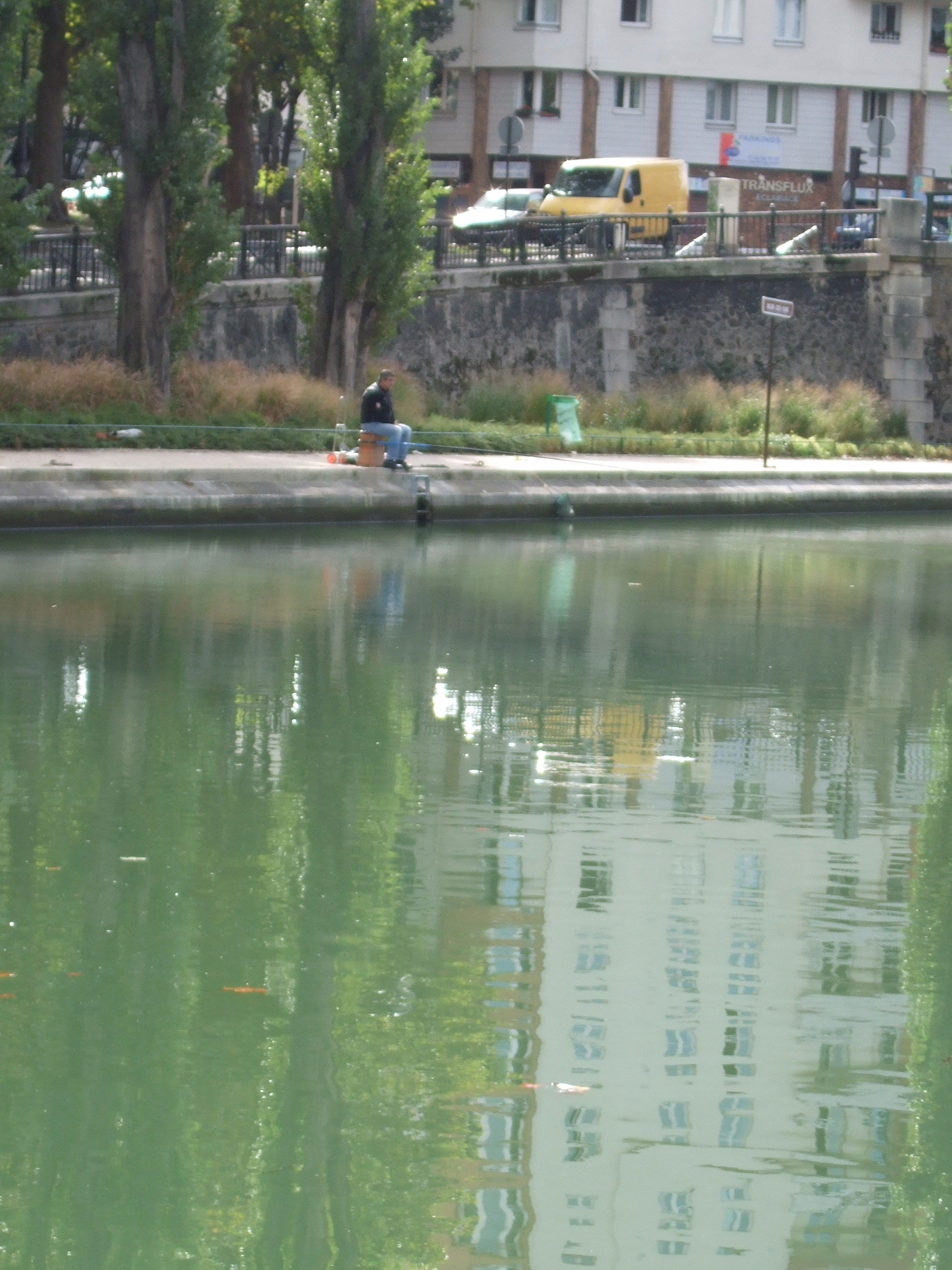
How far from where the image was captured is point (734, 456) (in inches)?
1286

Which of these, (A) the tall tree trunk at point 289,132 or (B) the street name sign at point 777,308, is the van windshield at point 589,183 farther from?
(B) the street name sign at point 777,308

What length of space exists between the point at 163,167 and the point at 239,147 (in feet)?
66.5

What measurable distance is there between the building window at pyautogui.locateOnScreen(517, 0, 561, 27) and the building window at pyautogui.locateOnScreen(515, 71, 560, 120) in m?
1.49

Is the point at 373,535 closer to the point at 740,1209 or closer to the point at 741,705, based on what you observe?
the point at 741,705

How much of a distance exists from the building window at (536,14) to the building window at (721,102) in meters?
5.89

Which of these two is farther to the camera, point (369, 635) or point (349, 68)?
point (349, 68)

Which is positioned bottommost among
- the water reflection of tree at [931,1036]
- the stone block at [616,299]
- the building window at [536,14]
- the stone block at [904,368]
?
the water reflection of tree at [931,1036]

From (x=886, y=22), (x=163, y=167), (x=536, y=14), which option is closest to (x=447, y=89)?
(x=536, y=14)

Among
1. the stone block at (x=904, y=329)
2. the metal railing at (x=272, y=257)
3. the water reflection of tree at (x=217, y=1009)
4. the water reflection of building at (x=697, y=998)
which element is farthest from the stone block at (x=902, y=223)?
the water reflection of tree at (x=217, y=1009)

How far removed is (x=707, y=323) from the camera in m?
40.5

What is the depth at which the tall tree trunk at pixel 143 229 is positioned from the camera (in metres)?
28.3

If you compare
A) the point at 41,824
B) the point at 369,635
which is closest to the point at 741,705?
the point at 369,635

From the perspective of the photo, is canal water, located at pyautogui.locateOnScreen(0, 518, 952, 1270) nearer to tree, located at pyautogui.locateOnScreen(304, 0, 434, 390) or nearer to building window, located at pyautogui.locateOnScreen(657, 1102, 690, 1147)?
building window, located at pyautogui.locateOnScreen(657, 1102, 690, 1147)

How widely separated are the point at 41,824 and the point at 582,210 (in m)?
39.3
